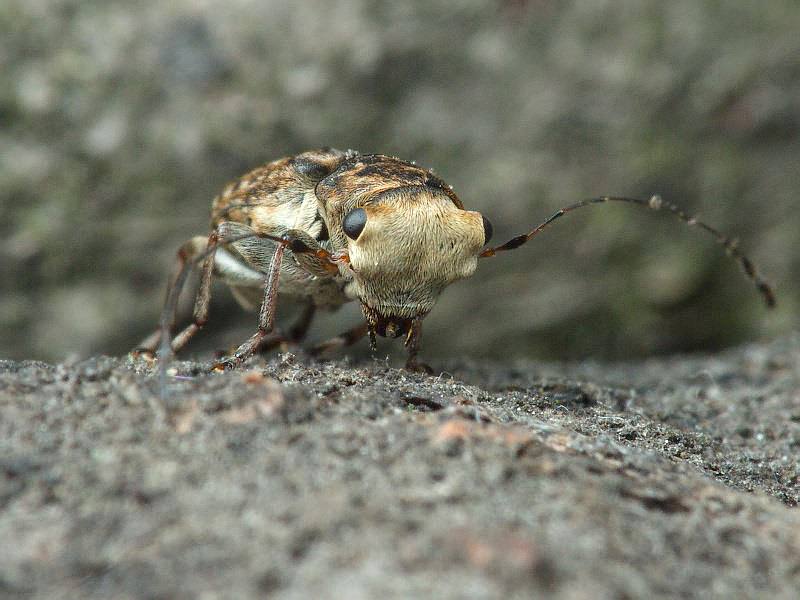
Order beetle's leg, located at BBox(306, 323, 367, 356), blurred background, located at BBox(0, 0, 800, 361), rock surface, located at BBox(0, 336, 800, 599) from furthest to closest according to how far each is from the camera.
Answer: blurred background, located at BBox(0, 0, 800, 361) → beetle's leg, located at BBox(306, 323, 367, 356) → rock surface, located at BBox(0, 336, 800, 599)

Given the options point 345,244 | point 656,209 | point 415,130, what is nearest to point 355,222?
point 345,244

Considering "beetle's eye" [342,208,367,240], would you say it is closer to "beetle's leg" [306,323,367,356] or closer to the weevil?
the weevil

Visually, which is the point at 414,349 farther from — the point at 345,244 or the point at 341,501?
the point at 341,501

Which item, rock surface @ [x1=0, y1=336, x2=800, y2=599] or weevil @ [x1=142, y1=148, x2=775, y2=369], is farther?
weevil @ [x1=142, y1=148, x2=775, y2=369]

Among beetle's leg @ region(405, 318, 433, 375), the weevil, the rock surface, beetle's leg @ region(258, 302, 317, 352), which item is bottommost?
beetle's leg @ region(258, 302, 317, 352)

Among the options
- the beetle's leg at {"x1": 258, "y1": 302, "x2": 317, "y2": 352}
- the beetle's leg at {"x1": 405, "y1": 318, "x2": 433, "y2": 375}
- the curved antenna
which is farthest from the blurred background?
the beetle's leg at {"x1": 405, "y1": 318, "x2": 433, "y2": 375}

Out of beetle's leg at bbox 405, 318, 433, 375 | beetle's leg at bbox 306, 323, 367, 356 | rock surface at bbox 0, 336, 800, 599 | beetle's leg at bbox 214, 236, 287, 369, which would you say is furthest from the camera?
beetle's leg at bbox 306, 323, 367, 356

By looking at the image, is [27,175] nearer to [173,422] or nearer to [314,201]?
[314,201]

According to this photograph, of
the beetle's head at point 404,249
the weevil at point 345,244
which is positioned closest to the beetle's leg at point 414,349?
the weevil at point 345,244
